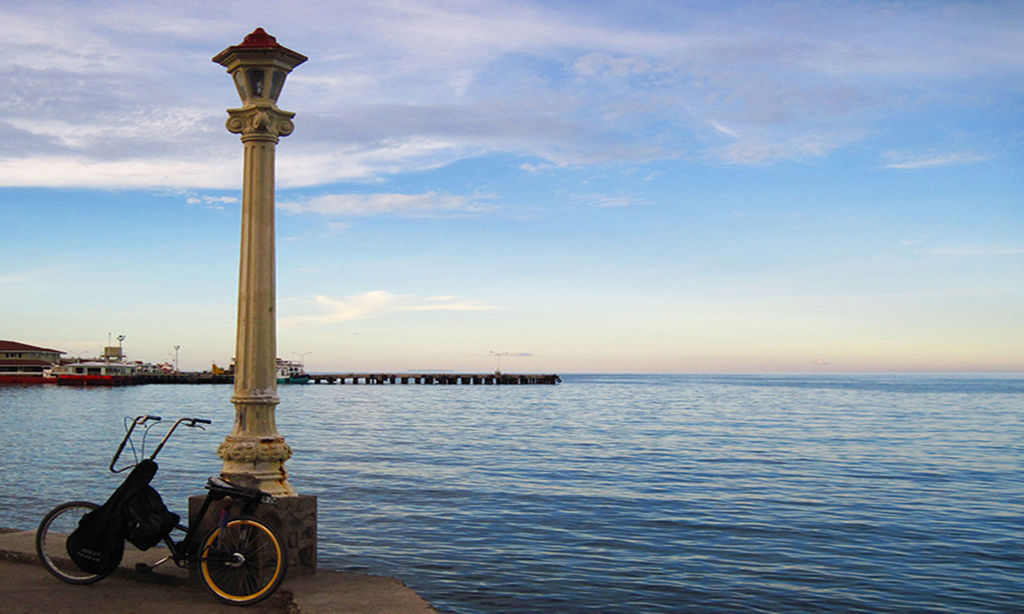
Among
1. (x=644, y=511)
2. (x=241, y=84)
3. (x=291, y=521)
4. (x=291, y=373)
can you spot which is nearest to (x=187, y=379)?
(x=291, y=373)

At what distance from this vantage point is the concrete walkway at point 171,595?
603 cm

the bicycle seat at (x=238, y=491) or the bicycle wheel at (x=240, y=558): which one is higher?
the bicycle seat at (x=238, y=491)

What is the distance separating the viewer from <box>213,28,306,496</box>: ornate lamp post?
6.89 meters

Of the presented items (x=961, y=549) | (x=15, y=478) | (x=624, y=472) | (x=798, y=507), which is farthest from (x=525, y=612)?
(x=15, y=478)

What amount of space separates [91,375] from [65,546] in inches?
4545

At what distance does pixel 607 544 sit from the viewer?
13.2 metres

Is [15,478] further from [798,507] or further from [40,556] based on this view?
[798,507]

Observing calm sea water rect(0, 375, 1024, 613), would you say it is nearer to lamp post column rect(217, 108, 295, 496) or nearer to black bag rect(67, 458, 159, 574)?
lamp post column rect(217, 108, 295, 496)

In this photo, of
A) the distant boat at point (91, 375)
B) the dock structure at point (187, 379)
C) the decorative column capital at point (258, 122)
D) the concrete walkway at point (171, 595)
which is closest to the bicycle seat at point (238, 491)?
the concrete walkway at point (171, 595)

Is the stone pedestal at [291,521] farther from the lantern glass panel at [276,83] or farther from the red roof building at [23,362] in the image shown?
the red roof building at [23,362]

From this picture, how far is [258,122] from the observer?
7.09 metres

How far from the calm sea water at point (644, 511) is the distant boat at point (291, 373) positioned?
335ft

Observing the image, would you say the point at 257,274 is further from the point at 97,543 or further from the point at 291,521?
the point at 97,543

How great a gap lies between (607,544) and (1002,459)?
860 inches
